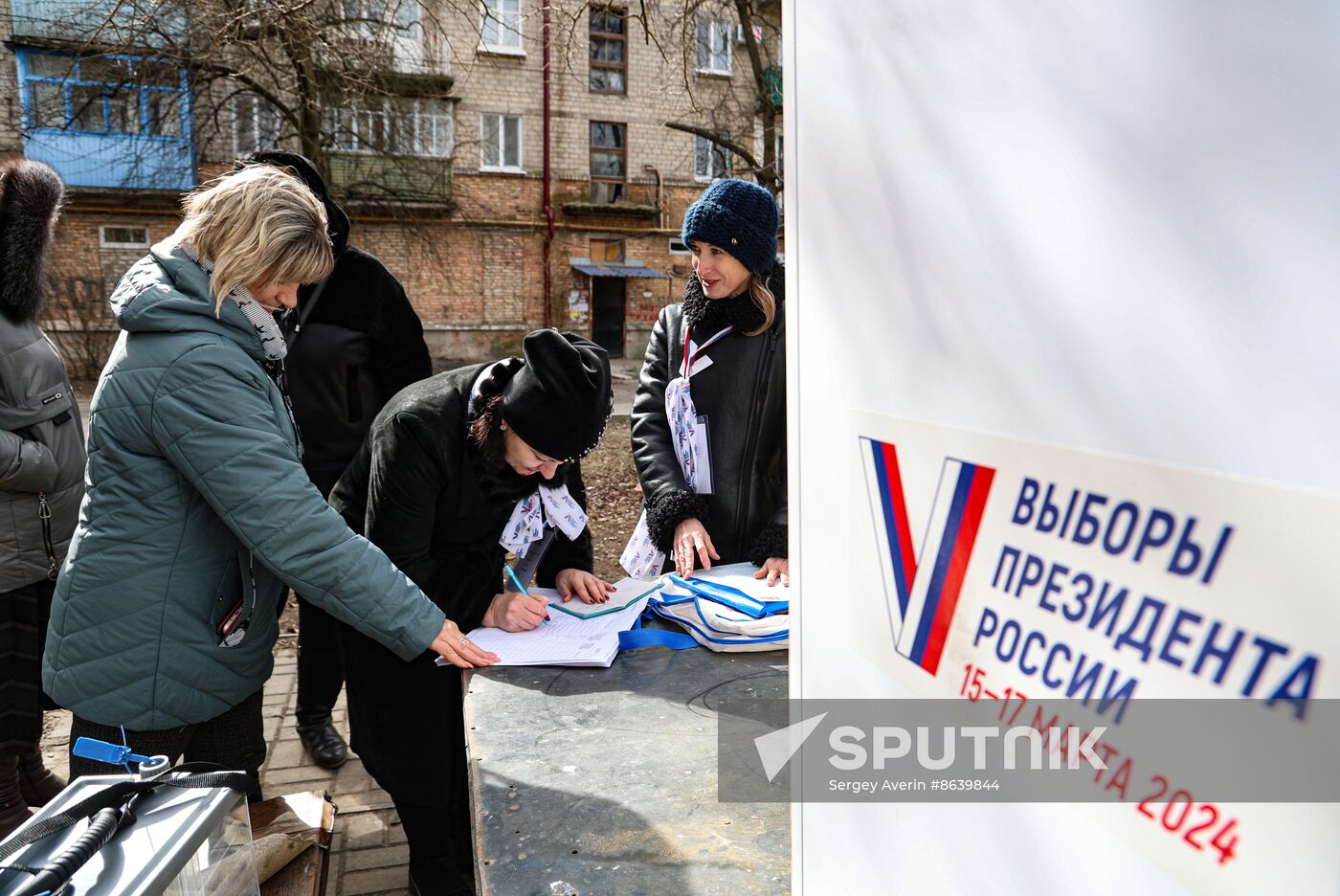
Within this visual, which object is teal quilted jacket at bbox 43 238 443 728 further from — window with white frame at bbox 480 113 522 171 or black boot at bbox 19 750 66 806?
window with white frame at bbox 480 113 522 171

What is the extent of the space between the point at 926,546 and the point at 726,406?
1763 mm

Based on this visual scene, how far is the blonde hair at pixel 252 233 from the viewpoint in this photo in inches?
72.1

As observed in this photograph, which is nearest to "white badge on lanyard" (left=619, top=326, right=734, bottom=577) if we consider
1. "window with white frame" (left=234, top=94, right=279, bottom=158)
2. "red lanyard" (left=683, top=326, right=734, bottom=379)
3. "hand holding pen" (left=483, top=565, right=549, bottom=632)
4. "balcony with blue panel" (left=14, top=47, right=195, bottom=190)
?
"red lanyard" (left=683, top=326, right=734, bottom=379)

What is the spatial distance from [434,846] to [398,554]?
2.17ft

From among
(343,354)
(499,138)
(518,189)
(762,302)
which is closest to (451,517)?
(762,302)

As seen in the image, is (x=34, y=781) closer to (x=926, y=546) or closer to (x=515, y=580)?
(x=515, y=580)

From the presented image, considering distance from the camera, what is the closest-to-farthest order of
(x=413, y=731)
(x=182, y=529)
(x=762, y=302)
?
(x=182, y=529) → (x=413, y=731) → (x=762, y=302)

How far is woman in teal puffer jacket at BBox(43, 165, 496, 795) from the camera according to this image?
1.74 meters

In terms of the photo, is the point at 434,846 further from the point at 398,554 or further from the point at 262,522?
the point at 262,522

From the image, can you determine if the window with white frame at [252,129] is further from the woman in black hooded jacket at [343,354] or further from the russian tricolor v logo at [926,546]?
the russian tricolor v logo at [926,546]

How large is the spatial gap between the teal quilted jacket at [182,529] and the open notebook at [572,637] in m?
0.19

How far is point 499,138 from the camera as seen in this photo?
814 inches

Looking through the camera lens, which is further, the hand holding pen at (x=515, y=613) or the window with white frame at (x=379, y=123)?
the window with white frame at (x=379, y=123)

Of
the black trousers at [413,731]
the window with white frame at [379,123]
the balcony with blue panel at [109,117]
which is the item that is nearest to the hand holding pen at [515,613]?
the black trousers at [413,731]
